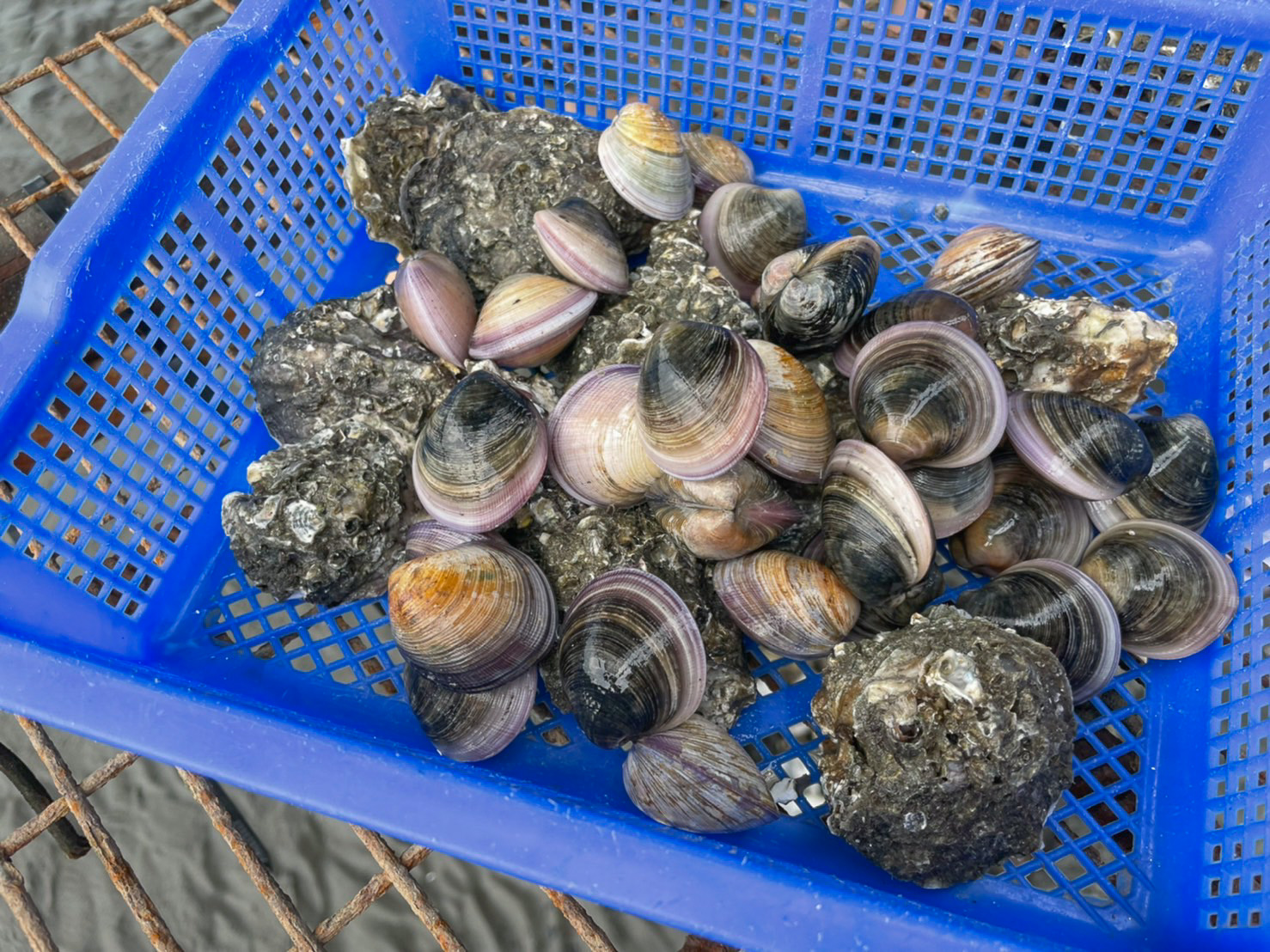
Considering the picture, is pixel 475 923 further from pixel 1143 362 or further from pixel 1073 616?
pixel 1143 362

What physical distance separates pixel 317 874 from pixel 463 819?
154 centimetres

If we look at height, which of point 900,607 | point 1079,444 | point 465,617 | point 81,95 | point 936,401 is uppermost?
point 81,95

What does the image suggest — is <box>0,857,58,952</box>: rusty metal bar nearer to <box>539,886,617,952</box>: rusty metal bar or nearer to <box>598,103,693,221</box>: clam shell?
<box>539,886,617,952</box>: rusty metal bar

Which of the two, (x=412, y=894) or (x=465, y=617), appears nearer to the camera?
(x=465, y=617)

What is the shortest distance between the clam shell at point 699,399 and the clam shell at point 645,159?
22.2 inches

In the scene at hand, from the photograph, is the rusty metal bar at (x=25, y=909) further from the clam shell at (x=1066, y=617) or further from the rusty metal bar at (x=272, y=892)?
the clam shell at (x=1066, y=617)

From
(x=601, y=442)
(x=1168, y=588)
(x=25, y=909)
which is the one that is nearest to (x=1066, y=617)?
(x=1168, y=588)

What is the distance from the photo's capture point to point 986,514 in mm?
1629

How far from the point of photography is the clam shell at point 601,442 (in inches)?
59.6

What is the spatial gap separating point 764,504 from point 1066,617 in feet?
1.74

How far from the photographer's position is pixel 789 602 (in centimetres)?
148

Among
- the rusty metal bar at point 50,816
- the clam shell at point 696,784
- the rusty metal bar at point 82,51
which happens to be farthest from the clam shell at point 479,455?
the rusty metal bar at point 82,51

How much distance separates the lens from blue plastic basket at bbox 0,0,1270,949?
119 cm

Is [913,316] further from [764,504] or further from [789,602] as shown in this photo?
[789,602]
